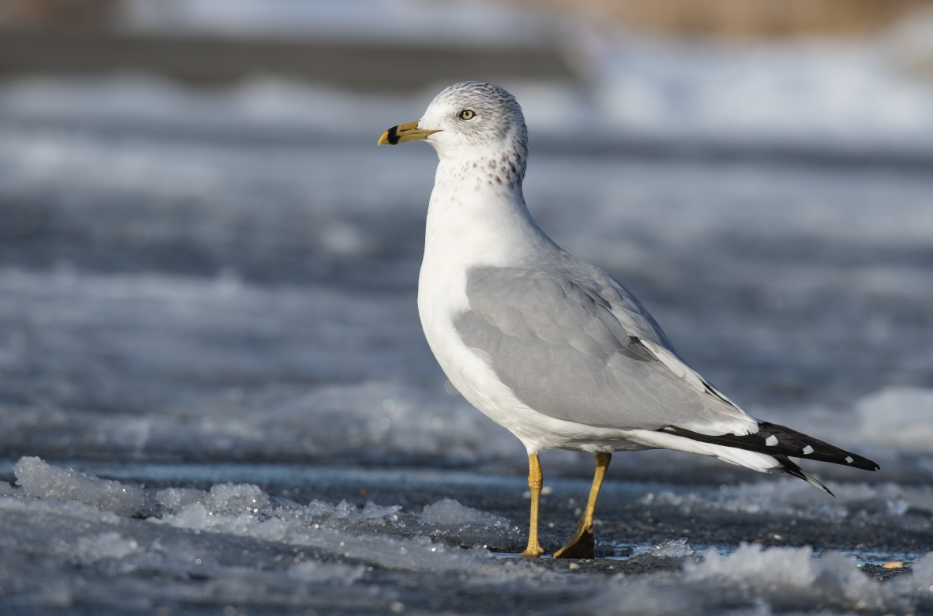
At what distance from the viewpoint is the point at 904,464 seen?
14.4 ft

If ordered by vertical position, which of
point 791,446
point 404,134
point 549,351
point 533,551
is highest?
point 404,134

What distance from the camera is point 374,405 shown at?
15.5ft

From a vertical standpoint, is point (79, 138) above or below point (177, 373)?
above

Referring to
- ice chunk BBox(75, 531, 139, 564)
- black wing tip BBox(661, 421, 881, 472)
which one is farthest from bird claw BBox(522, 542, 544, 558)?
ice chunk BBox(75, 531, 139, 564)

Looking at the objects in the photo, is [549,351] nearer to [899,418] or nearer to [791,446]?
[791,446]

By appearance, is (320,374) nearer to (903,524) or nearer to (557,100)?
(903,524)

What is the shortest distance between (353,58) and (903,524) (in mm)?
18651

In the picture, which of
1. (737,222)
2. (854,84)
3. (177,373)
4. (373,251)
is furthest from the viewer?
(854,84)

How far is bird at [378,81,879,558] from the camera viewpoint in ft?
10.1

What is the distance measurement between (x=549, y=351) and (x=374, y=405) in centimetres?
166

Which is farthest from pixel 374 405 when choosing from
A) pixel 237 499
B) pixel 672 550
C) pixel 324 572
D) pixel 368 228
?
pixel 368 228

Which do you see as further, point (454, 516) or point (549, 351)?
point (454, 516)

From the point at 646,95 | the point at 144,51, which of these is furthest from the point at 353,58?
the point at 646,95

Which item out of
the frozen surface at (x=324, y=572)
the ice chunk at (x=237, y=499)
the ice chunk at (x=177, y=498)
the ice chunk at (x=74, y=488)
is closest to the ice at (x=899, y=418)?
the frozen surface at (x=324, y=572)
